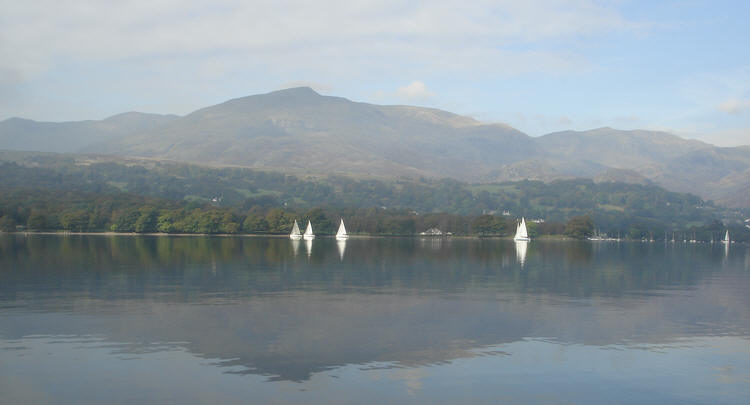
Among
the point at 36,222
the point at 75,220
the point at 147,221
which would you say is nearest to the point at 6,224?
the point at 36,222

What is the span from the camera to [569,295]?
154ft

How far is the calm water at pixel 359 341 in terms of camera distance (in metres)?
21.4

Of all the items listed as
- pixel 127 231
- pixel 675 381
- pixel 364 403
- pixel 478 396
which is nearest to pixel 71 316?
pixel 364 403

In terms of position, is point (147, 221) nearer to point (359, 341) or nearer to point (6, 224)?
point (6, 224)

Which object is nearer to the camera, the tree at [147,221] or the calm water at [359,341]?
the calm water at [359,341]

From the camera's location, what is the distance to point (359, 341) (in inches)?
1113

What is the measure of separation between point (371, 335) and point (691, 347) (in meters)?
14.8

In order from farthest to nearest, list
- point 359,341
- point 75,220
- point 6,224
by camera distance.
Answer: point 75,220 → point 6,224 → point 359,341

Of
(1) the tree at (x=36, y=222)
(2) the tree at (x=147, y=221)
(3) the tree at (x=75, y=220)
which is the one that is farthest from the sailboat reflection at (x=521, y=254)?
(1) the tree at (x=36, y=222)

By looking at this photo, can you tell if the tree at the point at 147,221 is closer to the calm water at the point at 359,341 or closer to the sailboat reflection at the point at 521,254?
the sailboat reflection at the point at 521,254

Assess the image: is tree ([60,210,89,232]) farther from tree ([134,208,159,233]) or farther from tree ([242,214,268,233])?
tree ([242,214,268,233])

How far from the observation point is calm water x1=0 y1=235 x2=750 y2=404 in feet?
70.2

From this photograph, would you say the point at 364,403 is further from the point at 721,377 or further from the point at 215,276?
the point at 215,276

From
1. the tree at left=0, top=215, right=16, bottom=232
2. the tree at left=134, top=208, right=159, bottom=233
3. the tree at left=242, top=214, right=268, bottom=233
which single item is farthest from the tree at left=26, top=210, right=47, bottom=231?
the tree at left=242, top=214, right=268, bottom=233
